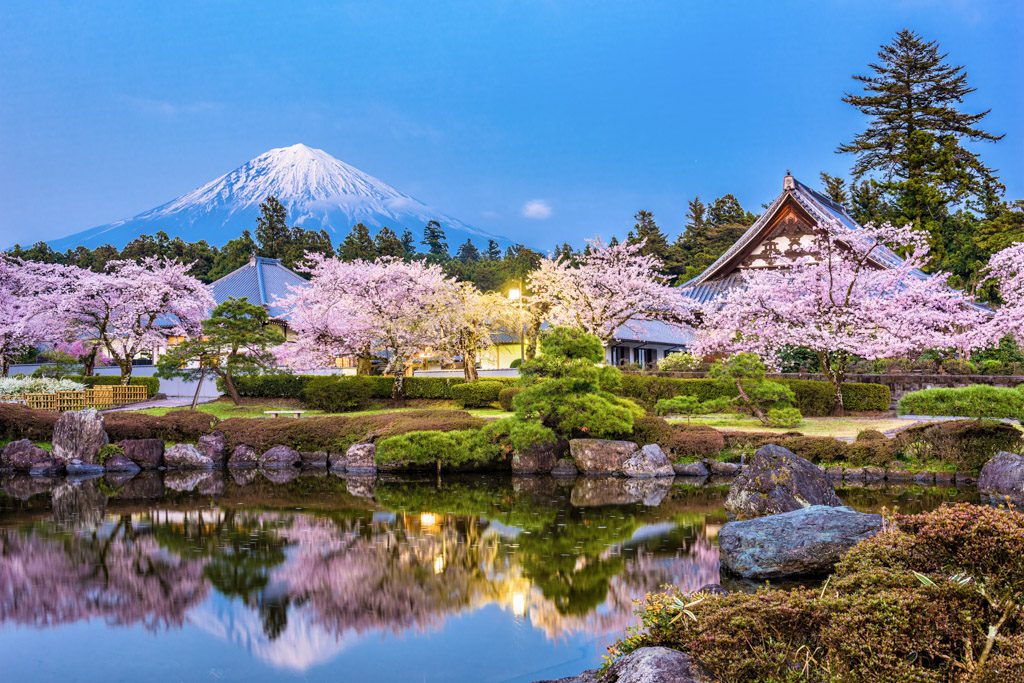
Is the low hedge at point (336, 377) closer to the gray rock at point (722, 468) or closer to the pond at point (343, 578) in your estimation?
the gray rock at point (722, 468)

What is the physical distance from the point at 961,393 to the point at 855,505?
10052mm

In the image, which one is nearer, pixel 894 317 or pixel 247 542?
pixel 247 542

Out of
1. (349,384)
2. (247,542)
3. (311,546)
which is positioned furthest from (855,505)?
(349,384)

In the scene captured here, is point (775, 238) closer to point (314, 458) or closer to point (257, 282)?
point (314, 458)

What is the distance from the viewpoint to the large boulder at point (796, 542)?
26.0ft

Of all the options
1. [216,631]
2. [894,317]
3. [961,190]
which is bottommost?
[216,631]

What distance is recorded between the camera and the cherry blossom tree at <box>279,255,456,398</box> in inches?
1146

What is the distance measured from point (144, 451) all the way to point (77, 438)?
4.73ft

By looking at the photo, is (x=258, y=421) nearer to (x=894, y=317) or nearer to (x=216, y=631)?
(x=216, y=631)

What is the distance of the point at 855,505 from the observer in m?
12.1

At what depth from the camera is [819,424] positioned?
19.9 m

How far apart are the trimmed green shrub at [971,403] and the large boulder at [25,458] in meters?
20.6

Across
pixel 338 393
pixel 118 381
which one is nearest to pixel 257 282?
pixel 118 381

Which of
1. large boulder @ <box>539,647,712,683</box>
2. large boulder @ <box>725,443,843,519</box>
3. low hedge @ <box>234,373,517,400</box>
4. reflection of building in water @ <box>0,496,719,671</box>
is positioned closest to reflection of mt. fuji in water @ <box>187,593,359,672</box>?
reflection of building in water @ <box>0,496,719,671</box>
